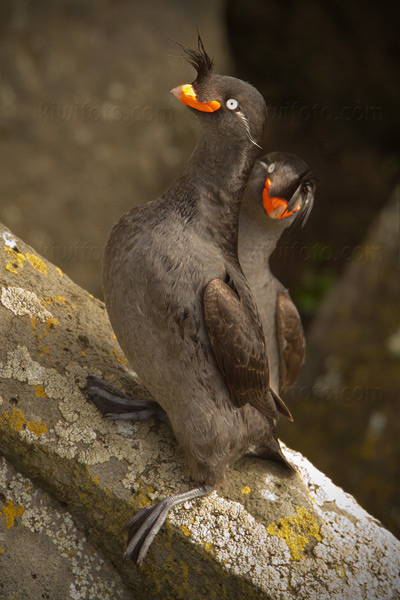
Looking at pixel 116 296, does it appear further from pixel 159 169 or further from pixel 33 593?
pixel 159 169

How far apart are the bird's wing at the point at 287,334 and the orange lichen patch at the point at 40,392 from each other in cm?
138

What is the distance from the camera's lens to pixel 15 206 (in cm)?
634

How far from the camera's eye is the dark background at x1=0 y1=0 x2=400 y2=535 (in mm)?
5574

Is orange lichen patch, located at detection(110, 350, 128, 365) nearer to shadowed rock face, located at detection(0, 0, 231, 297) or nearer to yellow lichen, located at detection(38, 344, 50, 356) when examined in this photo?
yellow lichen, located at detection(38, 344, 50, 356)

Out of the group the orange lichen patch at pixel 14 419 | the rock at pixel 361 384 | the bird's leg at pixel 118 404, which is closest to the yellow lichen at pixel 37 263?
the bird's leg at pixel 118 404

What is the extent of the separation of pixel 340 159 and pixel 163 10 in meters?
2.92

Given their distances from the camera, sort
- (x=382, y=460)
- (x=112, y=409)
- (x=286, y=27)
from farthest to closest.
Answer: (x=286, y=27)
(x=382, y=460)
(x=112, y=409)

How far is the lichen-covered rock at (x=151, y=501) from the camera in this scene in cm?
264

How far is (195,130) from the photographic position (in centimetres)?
685

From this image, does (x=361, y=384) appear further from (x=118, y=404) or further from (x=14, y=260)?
(x=14, y=260)

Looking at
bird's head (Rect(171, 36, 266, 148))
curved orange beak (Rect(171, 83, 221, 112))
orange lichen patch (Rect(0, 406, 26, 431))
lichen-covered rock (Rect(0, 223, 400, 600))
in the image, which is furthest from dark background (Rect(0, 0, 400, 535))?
curved orange beak (Rect(171, 83, 221, 112))

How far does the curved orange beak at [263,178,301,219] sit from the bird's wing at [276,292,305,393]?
2.33 ft

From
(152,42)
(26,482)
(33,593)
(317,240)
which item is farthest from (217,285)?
(317,240)

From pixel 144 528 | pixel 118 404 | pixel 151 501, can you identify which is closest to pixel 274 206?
pixel 118 404
